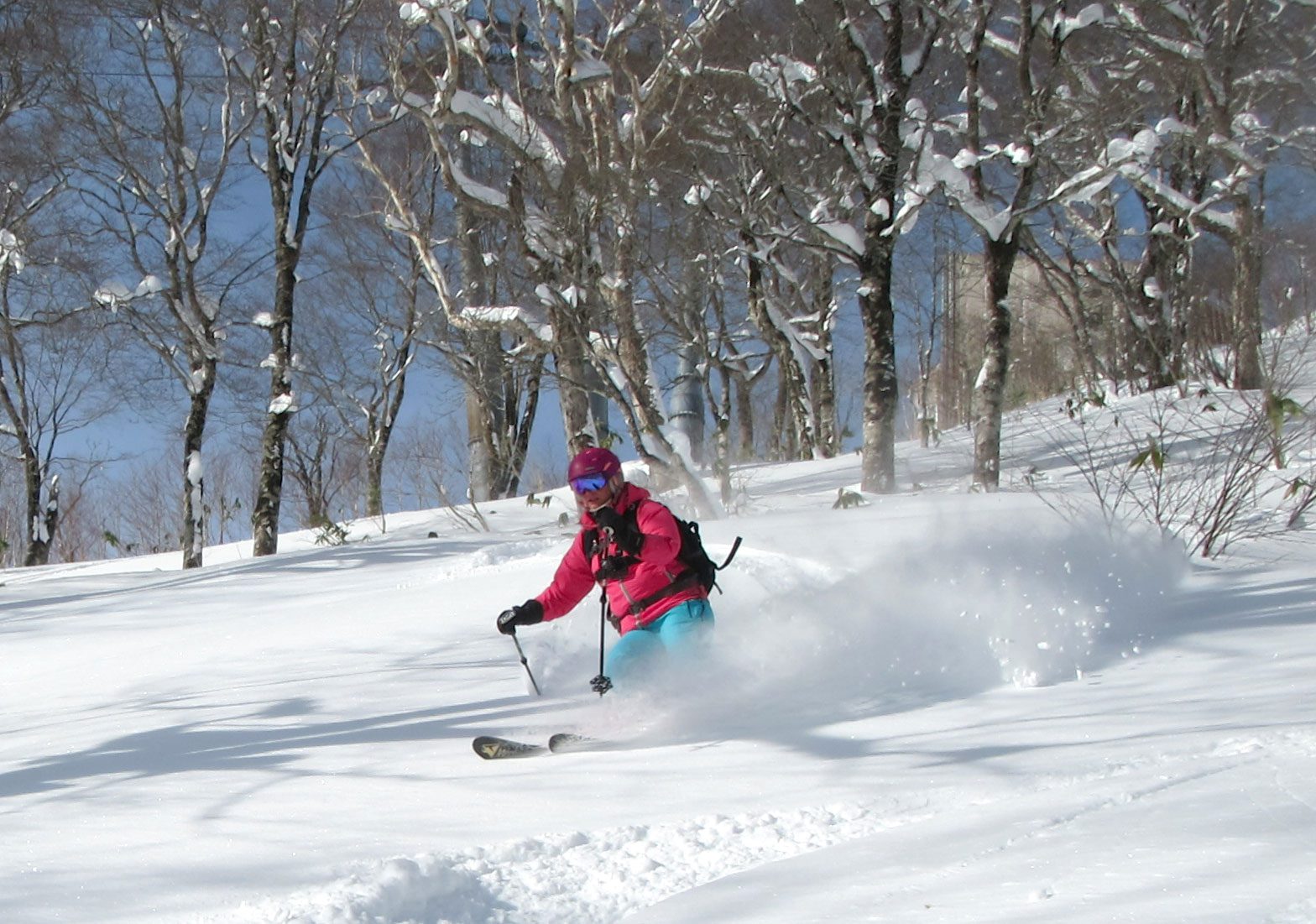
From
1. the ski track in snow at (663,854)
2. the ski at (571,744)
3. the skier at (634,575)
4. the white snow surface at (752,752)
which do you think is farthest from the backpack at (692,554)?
the ski track in snow at (663,854)

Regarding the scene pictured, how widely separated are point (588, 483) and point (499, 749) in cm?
135

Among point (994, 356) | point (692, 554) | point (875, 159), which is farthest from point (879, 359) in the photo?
point (692, 554)

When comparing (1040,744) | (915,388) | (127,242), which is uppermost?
(127,242)

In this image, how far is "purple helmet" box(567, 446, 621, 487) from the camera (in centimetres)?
477

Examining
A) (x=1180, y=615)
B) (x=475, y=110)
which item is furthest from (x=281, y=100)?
(x=1180, y=615)

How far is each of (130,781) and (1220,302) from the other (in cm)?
2036

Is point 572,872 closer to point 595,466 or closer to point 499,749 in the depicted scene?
point 499,749

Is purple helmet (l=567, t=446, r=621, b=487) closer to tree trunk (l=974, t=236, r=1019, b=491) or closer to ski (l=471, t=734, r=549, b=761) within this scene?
ski (l=471, t=734, r=549, b=761)

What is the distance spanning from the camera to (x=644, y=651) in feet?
15.3

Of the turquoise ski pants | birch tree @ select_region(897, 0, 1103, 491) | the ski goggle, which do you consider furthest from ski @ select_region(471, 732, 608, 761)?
birch tree @ select_region(897, 0, 1103, 491)

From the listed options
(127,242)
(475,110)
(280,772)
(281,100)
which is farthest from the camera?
(127,242)

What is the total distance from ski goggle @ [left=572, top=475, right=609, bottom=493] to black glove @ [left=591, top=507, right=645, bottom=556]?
0.11m

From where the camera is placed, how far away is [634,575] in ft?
15.8

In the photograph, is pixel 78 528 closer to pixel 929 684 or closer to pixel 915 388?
pixel 915 388
